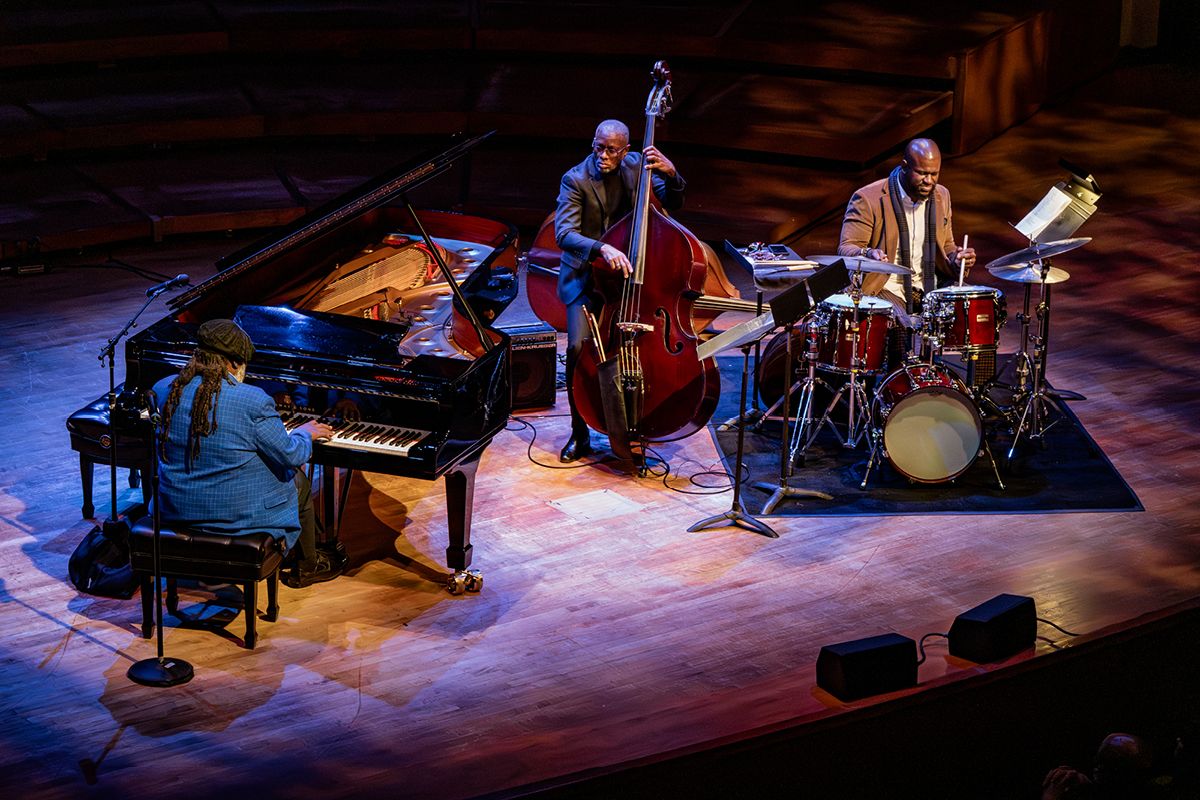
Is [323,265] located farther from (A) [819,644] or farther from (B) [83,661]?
(A) [819,644]

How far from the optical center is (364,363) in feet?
17.0

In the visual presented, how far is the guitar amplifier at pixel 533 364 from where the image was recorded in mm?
7262

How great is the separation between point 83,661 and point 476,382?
64.8 inches

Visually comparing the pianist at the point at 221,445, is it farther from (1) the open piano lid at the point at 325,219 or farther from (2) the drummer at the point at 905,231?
(2) the drummer at the point at 905,231

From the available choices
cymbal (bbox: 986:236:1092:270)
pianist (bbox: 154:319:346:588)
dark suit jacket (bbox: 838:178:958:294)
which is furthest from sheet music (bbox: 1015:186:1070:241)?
pianist (bbox: 154:319:346:588)

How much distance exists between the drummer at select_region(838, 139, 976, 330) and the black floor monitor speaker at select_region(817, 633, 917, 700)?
2.94 m

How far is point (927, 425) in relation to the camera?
6.32 meters

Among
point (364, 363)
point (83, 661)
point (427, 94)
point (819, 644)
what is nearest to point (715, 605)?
point (819, 644)

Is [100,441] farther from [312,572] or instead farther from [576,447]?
[576,447]

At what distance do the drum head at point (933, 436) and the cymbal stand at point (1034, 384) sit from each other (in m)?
0.41

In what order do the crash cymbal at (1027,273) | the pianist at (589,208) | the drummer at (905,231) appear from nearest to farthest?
the pianist at (589,208), the crash cymbal at (1027,273), the drummer at (905,231)

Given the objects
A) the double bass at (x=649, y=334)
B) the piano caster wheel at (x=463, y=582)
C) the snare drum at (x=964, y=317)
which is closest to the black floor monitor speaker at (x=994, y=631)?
the piano caster wheel at (x=463, y=582)

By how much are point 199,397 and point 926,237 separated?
12.4 feet

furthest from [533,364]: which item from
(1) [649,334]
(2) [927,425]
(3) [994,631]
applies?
(3) [994,631]
